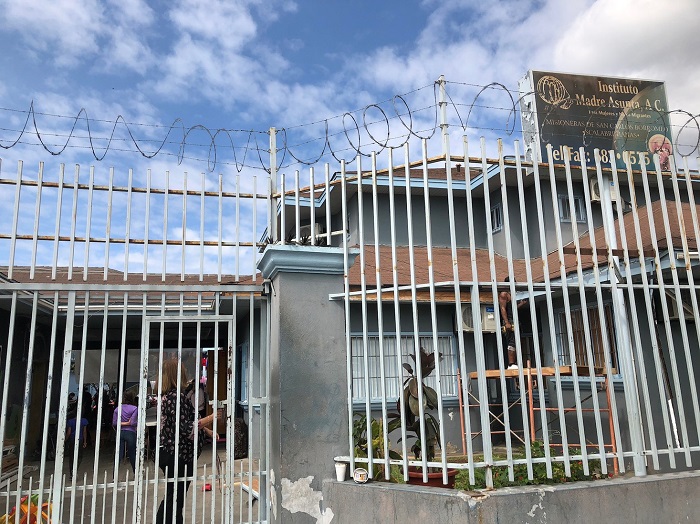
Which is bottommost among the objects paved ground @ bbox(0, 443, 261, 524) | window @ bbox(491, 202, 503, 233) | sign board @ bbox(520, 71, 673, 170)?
paved ground @ bbox(0, 443, 261, 524)

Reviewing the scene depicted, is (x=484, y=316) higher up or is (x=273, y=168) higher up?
(x=273, y=168)

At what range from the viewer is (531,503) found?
3.60 meters

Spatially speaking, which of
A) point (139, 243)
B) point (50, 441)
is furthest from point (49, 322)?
point (139, 243)

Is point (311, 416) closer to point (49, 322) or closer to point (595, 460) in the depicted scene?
point (595, 460)

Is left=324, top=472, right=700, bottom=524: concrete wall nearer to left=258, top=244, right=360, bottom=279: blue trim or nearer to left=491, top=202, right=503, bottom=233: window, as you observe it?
left=258, top=244, right=360, bottom=279: blue trim

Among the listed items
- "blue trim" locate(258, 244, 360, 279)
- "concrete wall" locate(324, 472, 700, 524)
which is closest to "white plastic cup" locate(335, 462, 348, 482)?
"concrete wall" locate(324, 472, 700, 524)

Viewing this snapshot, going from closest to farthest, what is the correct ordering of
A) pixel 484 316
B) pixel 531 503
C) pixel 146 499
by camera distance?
pixel 531 503, pixel 146 499, pixel 484 316

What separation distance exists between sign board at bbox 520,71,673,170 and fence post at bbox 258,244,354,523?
10.7 metres

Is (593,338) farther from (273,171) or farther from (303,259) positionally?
(273,171)

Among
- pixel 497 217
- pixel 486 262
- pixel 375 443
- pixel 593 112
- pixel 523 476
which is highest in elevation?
pixel 593 112

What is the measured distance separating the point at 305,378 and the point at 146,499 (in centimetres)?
148

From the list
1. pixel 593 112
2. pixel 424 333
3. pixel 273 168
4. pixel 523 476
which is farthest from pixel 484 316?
pixel 593 112

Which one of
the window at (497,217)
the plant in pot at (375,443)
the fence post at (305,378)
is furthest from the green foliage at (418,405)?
the window at (497,217)

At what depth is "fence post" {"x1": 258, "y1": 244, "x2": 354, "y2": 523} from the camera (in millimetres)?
4191
